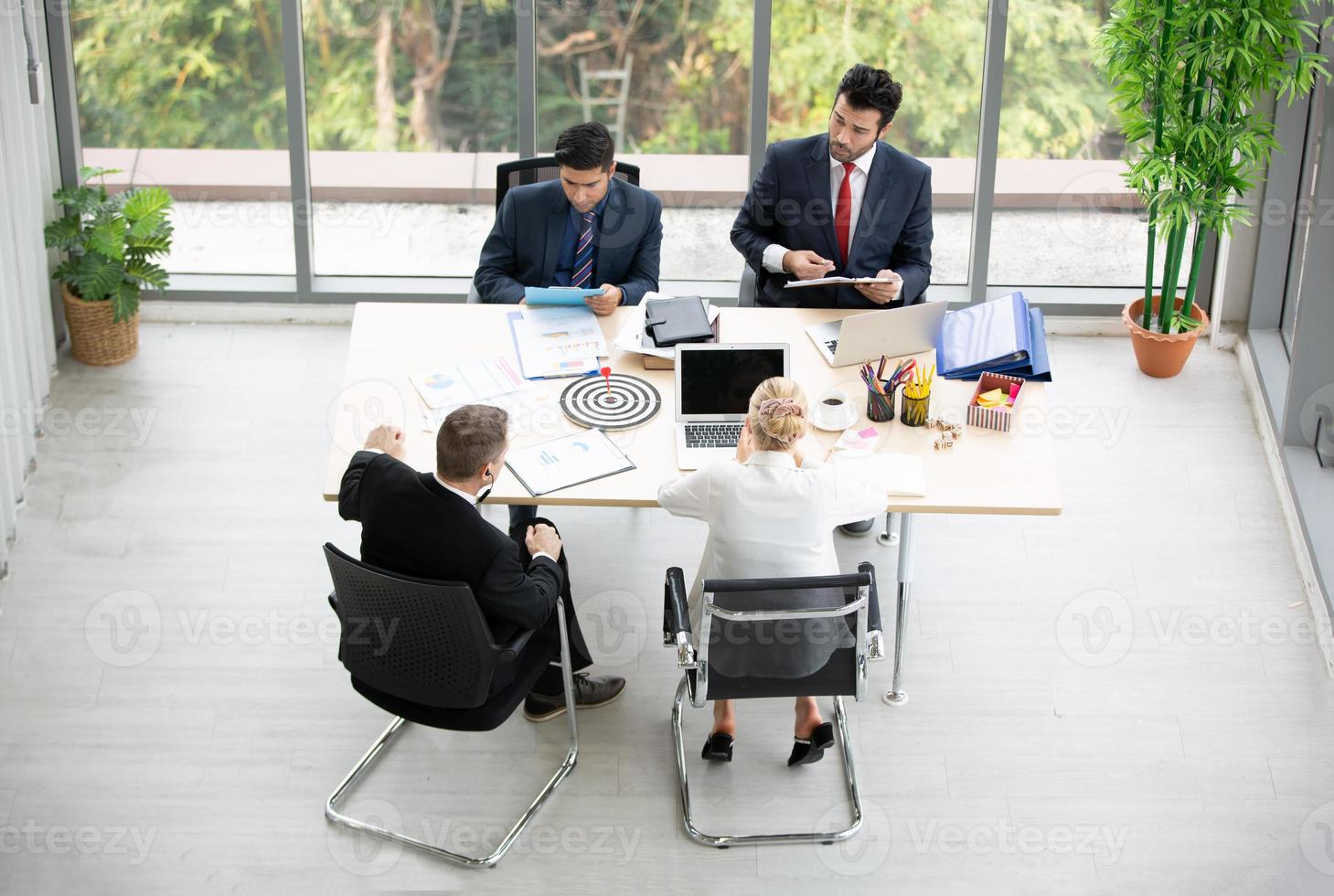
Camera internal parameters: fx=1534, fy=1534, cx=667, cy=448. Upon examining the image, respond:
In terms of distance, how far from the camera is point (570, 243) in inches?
224

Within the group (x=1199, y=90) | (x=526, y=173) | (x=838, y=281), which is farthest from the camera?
(x=1199, y=90)

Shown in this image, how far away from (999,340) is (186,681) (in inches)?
114

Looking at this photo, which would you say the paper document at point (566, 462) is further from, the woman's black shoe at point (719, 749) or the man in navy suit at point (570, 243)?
the man in navy suit at point (570, 243)

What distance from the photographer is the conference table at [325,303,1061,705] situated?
14.7 feet

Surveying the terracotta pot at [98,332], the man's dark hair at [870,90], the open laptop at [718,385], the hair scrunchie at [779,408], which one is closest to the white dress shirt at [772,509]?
the hair scrunchie at [779,408]

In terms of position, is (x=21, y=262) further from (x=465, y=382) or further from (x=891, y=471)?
(x=891, y=471)

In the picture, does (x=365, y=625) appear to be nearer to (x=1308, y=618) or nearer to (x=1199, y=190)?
(x=1308, y=618)

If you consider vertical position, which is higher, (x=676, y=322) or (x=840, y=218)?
(x=840, y=218)

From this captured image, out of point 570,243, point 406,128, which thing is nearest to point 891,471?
point 570,243

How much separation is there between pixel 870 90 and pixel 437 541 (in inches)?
93.0

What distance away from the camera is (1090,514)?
19.2ft

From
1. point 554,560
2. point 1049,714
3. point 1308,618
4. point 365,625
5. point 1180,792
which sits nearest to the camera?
point 365,625

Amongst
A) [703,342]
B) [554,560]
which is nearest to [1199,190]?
[703,342]

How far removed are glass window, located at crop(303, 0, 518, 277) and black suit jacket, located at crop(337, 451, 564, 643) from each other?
10.4ft
